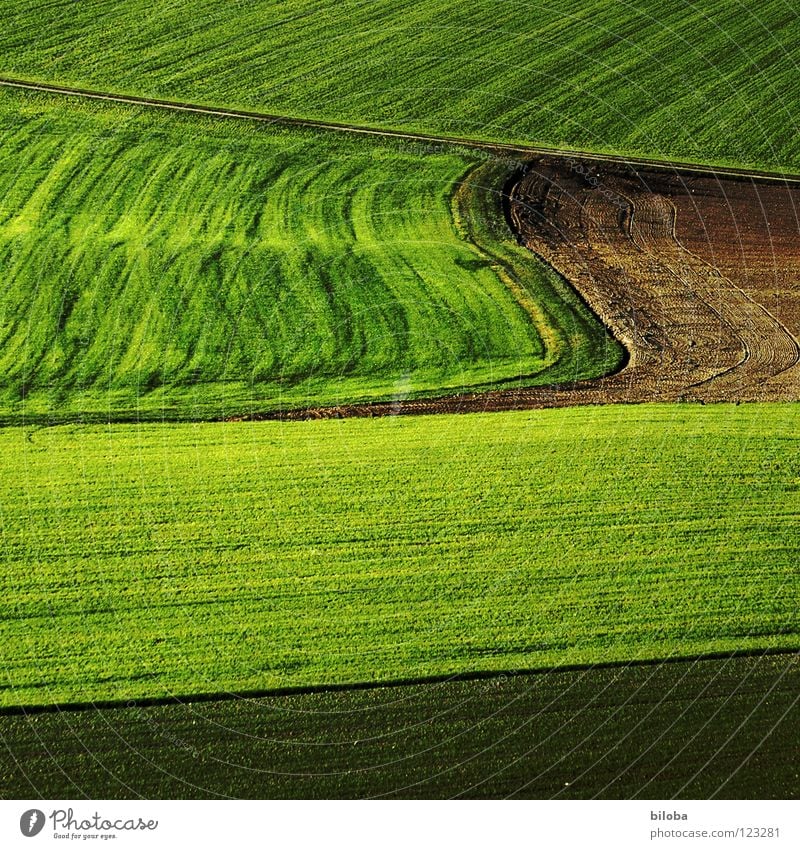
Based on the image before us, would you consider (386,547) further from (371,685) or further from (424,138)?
(424,138)

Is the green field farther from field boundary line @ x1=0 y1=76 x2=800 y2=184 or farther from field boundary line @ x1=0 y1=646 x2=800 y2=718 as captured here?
field boundary line @ x1=0 y1=76 x2=800 y2=184

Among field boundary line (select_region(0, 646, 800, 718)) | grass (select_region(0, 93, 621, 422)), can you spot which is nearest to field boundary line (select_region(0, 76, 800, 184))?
grass (select_region(0, 93, 621, 422))

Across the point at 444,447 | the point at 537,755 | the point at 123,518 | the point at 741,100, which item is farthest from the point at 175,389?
the point at 741,100

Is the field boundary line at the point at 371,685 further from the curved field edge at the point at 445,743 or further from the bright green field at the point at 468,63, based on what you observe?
the bright green field at the point at 468,63

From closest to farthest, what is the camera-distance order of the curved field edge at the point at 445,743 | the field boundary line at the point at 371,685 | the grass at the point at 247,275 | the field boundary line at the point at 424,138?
1. the curved field edge at the point at 445,743
2. the field boundary line at the point at 371,685
3. the grass at the point at 247,275
4. the field boundary line at the point at 424,138

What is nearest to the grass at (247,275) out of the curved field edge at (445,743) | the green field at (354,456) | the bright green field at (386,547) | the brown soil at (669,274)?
the green field at (354,456)

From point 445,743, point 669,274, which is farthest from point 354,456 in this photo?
point 669,274
